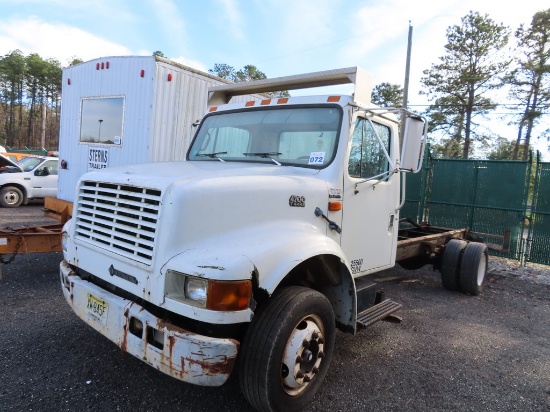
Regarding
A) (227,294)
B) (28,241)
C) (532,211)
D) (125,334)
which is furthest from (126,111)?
(532,211)

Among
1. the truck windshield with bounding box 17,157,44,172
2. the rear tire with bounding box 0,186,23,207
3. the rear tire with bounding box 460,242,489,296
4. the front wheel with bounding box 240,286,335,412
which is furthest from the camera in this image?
the truck windshield with bounding box 17,157,44,172

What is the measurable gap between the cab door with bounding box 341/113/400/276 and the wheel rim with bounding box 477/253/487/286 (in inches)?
104

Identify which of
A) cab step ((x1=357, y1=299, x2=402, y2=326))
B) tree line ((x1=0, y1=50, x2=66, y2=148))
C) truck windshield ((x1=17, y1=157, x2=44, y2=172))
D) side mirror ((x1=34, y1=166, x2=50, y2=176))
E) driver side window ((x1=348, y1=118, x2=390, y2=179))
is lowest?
cab step ((x1=357, y1=299, x2=402, y2=326))

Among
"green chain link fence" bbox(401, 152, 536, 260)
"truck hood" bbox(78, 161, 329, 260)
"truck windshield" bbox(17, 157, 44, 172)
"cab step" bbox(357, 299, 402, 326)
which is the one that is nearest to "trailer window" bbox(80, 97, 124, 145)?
"truck hood" bbox(78, 161, 329, 260)

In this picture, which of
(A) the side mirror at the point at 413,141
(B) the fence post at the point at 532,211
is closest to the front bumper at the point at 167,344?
(A) the side mirror at the point at 413,141

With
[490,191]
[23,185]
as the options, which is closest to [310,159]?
[490,191]

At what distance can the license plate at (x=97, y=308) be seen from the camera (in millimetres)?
2832

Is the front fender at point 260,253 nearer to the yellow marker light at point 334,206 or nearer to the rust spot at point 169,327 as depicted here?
the yellow marker light at point 334,206

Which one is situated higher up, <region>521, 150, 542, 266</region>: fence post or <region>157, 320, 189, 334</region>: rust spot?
<region>521, 150, 542, 266</region>: fence post

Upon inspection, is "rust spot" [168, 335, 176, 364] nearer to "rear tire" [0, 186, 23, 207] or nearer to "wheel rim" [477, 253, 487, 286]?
"wheel rim" [477, 253, 487, 286]

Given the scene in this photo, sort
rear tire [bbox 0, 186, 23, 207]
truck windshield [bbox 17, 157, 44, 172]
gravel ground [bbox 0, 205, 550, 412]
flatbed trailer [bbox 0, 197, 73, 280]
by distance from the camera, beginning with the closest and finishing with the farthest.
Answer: gravel ground [bbox 0, 205, 550, 412] → flatbed trailer [bbox 0, 197, 73, 280] → rear tire [bbox 0, 186, 23, 207] → truck windshield [bbox 17, 157, 44, 172]

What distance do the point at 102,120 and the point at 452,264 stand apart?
5.93 m

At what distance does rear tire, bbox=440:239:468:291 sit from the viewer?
6277 millimetres

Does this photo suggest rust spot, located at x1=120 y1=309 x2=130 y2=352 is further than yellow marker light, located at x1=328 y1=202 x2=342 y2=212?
No
